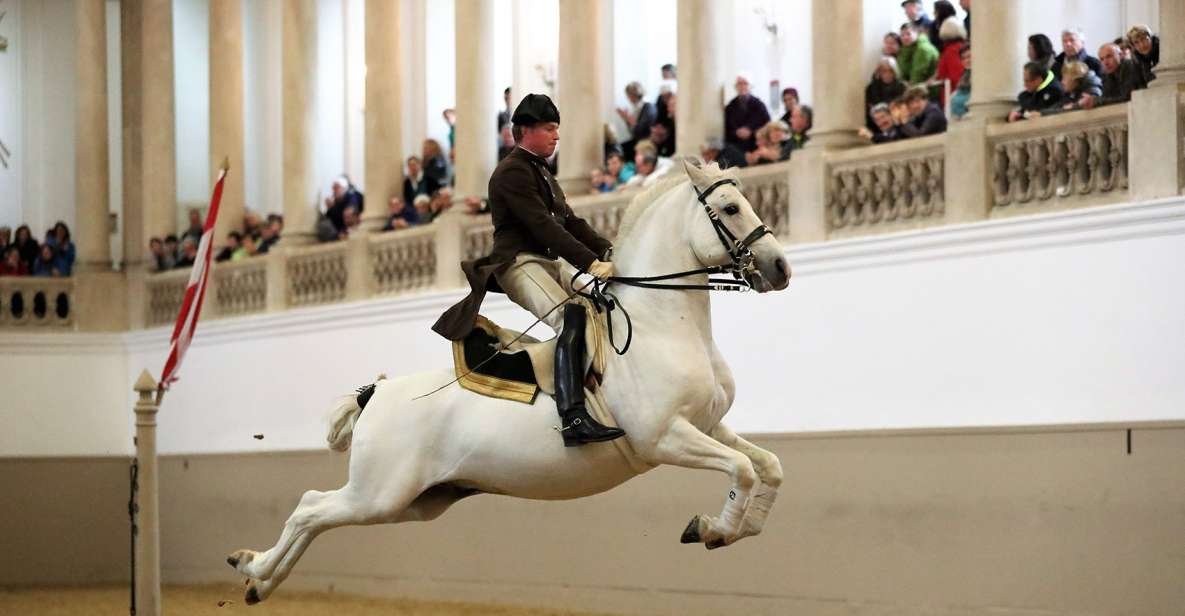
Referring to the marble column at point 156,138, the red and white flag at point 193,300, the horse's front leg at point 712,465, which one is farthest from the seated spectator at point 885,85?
the marble column at point 156,138

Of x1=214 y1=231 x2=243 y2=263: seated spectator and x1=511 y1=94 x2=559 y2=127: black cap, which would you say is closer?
x1=511 y1=94 x2=559 y2=127: black cap

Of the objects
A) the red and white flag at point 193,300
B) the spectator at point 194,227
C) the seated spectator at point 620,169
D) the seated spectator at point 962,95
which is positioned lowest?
the red and white flag at point 193,300

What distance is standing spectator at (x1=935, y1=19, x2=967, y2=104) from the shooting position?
1586cm

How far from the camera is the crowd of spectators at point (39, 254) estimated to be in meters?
23.7

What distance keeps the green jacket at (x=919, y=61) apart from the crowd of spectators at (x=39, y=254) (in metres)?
12.4

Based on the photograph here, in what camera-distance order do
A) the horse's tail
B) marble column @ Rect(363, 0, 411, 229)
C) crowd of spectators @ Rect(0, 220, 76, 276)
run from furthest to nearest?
1. crowd of spectators @ Rect(0, 220, 76, 276)
2. marble column @ Rect(363, 0, 411, 229)
3. the horse's tail

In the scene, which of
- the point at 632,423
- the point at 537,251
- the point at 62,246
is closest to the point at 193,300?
the point at 537,251

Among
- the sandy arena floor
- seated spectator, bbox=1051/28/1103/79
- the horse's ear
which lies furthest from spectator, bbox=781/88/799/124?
the horse's ear

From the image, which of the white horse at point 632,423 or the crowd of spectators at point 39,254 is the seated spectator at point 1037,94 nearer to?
the white horse at point 632,423

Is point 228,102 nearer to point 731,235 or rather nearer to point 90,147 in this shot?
point 90,147

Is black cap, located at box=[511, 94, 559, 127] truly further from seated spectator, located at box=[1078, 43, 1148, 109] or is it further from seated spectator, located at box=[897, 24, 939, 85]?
seated spectator, located at box=[897, 24, 939, 85]

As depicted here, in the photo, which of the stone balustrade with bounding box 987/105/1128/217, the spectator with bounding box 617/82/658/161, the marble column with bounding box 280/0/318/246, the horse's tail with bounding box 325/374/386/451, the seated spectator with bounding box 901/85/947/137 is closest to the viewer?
the horse's tail with bounding box 325/374/386/451

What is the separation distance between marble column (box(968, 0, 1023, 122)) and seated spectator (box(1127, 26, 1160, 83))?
4.06 feet

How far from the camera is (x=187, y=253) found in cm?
2325
